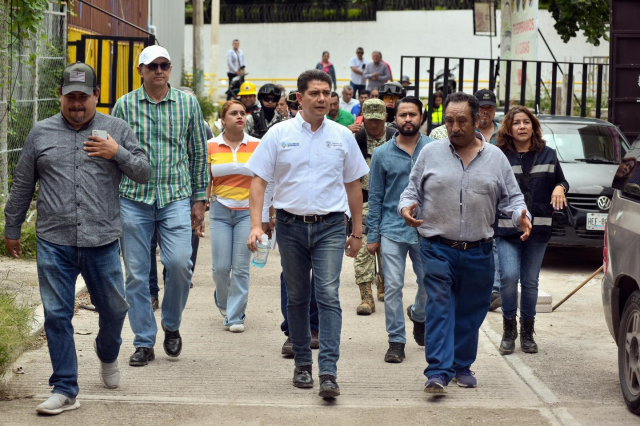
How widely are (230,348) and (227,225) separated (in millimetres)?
1162

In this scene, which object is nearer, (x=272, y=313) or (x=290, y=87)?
(x=272, y=313)

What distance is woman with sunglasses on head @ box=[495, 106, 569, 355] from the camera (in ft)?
25.3

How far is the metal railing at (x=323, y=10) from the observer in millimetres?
43500

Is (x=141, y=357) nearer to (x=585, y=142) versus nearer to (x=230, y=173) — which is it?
(x=230, y=173)

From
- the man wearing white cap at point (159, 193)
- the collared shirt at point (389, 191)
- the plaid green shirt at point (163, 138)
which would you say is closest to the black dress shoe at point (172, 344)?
the man wearing white cap at point (159, 193)

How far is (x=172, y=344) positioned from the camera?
7281 millimetres

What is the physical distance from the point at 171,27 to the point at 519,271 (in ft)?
75.7

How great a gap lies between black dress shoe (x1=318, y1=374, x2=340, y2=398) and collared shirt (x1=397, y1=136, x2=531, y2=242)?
1.08 metres

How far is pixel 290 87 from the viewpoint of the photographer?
44.0 metres

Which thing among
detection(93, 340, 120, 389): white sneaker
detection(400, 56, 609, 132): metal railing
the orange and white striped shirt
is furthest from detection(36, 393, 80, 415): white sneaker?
detection(400, 56, 609, 132): metal railing

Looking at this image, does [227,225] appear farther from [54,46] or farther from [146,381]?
[54,46]

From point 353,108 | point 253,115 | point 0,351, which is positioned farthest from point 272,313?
point 353,108

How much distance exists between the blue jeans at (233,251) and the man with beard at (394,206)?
4.17 ft

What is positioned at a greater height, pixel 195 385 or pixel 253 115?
pixel 253 115
